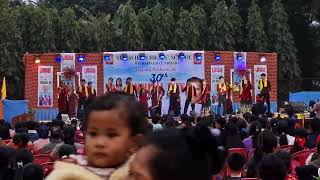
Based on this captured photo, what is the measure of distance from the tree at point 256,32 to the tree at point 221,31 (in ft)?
3.18

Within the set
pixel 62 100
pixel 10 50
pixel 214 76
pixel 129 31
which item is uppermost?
pixel 129 31

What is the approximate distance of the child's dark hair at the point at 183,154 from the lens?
2092mm

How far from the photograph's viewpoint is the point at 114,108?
2635 millimetres

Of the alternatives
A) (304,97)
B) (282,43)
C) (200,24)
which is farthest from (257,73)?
(282,43)

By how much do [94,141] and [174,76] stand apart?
2196 centimetres

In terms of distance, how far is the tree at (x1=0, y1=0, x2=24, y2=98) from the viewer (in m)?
31.3

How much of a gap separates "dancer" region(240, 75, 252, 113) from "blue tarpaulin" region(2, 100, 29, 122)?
7.32 m

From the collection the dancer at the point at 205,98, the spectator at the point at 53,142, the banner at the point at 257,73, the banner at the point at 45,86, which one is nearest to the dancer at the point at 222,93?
the dancer at the point at 205,98

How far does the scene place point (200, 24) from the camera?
36219mm

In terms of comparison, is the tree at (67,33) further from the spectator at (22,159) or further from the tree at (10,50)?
the spectator at (22,159)

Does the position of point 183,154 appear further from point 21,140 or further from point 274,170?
point 21,140

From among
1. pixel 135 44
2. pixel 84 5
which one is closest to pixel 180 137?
pixel 135 44

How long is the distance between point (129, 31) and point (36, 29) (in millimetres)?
4481

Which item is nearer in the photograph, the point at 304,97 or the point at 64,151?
the point at 64,151
